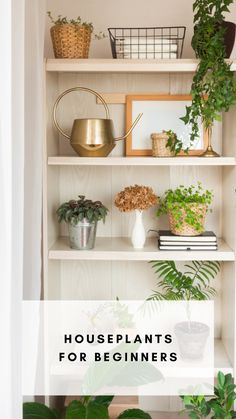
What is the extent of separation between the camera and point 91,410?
2.12 meters

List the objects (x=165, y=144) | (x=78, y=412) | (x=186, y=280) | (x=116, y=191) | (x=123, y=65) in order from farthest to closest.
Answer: (x=116, y=191) → (x=186, y=280) → (x=165, y=144) → (x=123, y=65) → (x=78, y=412)

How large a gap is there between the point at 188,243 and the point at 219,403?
62 centimetres

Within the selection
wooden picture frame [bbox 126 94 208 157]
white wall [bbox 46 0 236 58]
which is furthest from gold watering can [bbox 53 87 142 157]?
white wall [bbox 46 0 236 58]

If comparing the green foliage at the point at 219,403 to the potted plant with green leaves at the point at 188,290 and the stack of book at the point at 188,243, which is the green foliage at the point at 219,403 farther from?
the stack of book at the point at 188,243

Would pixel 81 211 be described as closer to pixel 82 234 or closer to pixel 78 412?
pixel 82 234

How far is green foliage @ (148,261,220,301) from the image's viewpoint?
2.49 m

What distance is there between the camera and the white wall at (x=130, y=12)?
100 inches

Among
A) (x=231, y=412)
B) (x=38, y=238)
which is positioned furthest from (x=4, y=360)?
(x=231, y=412)

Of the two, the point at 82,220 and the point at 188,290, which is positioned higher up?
the point at 82,220

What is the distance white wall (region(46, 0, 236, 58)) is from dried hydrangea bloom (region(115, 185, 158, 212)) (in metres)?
0.62

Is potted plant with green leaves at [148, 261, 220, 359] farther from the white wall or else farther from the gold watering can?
the white wall

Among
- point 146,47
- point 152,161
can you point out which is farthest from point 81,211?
point 146,47

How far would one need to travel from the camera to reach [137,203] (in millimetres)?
2393

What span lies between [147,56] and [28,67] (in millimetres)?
621
